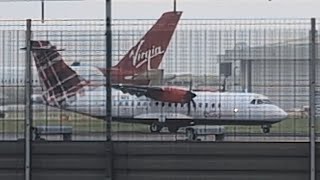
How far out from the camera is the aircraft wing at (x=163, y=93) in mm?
9320

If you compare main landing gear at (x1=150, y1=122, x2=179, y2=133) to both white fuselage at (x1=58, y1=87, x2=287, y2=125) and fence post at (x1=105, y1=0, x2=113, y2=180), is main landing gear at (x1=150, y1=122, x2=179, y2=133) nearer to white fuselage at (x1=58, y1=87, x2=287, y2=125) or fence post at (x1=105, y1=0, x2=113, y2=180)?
white fuselage at (x1=58, y1=87, x2=287, y2=125)

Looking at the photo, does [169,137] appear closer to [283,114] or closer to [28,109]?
[283,114]

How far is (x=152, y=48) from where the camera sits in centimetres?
933

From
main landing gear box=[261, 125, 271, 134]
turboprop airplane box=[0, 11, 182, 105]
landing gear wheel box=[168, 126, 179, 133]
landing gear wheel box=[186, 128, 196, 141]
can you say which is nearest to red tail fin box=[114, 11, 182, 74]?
turboprop airplane box=[0, 11, 182, 105]

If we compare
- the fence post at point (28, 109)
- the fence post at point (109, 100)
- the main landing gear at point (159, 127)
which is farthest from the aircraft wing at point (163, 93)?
the fence post at point (28, 109)

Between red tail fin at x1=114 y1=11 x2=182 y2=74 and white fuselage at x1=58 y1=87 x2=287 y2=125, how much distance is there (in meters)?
0.35

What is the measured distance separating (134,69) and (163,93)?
1.45 feet

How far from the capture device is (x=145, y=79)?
9430mm

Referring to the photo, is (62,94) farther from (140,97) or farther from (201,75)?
(201,75)

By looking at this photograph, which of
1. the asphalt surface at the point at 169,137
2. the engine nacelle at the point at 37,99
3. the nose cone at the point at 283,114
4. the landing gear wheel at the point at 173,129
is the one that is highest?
the engine nacelle at the point at 37,99

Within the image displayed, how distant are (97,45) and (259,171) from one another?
7.75 ft

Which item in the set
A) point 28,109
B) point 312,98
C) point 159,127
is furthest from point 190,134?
point 28,109

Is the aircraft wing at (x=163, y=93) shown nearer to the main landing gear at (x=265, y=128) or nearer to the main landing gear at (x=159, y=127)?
the main landing gear at (x=159, y=127)

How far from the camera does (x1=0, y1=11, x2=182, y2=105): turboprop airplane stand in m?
9.20
